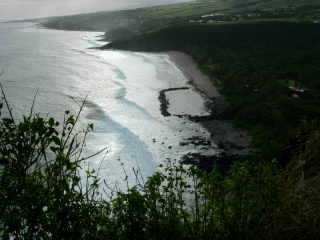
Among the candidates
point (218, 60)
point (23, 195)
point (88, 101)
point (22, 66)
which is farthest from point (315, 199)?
point (22, 66)

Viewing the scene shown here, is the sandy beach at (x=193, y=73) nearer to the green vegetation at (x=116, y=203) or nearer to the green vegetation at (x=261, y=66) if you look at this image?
the green vegetation at (x=261, y=66)

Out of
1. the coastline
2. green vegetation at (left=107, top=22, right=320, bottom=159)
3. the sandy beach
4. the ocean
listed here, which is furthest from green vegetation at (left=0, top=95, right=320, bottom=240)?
the sandy beach

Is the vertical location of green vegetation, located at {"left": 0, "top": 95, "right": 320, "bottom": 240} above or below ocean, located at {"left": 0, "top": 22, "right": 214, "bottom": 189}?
above

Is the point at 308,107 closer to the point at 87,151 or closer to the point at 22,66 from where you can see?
the point at 87,151

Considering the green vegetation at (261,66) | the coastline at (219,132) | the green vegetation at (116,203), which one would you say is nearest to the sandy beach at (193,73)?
the coastline at (219,132)

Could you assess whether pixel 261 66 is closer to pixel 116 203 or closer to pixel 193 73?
pixel 193 73

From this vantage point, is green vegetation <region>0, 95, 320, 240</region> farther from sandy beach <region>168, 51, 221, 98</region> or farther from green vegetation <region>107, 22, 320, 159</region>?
sandy beach <region>168, 51, 221, 98</region>

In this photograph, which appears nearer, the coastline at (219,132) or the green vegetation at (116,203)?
the green vegetation at (116,203)
